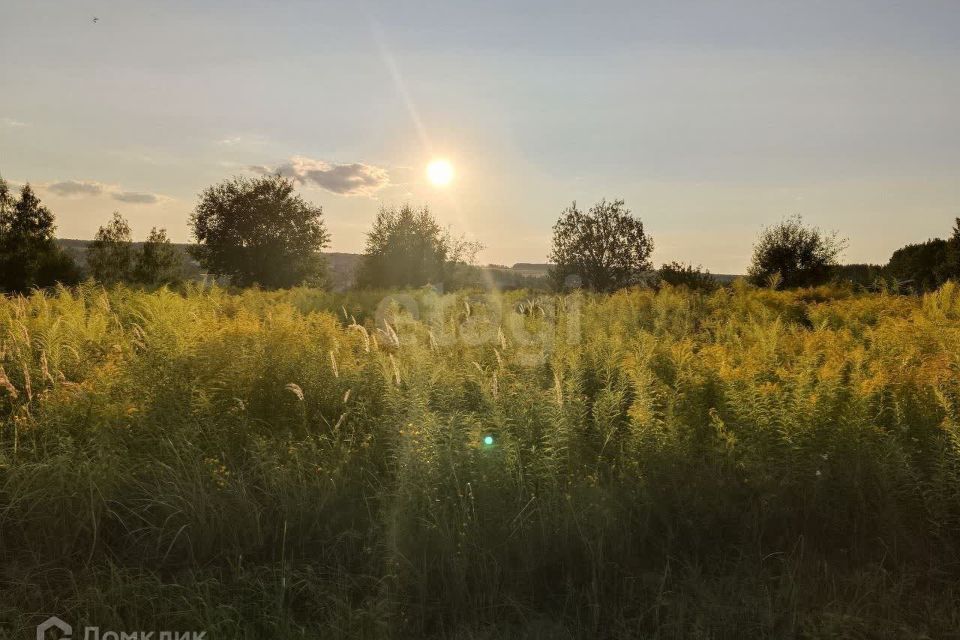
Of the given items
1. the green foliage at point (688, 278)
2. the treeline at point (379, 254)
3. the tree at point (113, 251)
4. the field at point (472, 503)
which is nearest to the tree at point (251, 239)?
the treeline at point (379, 254)

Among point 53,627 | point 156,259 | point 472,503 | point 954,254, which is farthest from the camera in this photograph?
point 156,259

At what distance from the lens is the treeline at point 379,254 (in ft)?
87.8

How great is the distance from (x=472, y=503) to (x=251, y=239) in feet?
133

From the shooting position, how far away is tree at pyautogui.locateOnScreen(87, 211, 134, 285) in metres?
50.2

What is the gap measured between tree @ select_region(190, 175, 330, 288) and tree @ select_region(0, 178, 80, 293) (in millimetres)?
7062

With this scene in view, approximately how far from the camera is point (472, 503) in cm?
445

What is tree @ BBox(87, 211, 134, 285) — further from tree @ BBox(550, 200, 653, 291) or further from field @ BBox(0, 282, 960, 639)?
field @ BBox(0, 282, 960, 639)

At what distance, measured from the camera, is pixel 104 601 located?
395 cm

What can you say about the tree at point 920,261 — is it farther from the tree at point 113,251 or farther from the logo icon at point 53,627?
the tree at point 113,251

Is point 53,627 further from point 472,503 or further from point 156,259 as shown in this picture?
point 156,259

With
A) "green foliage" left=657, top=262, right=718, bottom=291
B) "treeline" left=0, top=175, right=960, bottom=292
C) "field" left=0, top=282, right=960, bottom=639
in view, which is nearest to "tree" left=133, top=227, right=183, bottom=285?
"treeline" left=0, top=175, right=960, bottom=292

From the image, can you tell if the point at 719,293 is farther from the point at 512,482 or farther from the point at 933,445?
the point at 512,482

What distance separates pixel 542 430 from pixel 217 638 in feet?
8.47

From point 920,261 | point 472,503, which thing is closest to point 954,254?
point 920,261
